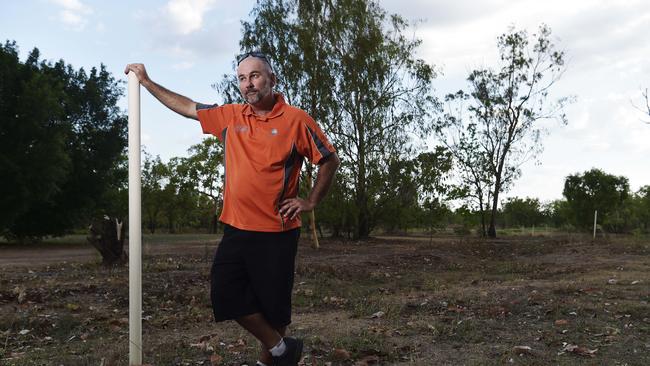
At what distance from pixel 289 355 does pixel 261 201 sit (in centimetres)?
105

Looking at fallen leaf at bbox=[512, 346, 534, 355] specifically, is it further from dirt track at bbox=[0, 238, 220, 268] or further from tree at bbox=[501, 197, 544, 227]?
tree at bbox=[501, 197, 544, 227]

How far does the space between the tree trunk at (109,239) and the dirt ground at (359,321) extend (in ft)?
2.46

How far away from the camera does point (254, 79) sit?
12.1 feet

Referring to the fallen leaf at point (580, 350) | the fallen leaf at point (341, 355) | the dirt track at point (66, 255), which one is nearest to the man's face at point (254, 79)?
the fallen leaf at point (341, 355)

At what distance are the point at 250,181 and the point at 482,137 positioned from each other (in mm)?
35136

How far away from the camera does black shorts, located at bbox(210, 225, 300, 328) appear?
3627 millimetres

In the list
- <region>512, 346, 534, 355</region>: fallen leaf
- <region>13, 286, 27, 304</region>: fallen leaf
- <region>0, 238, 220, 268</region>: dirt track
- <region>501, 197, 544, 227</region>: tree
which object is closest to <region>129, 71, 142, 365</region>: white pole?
<region>512, 346, 534, 355</region>: fallen leaf

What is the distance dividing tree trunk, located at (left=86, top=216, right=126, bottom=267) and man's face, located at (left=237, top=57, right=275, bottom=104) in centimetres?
1021

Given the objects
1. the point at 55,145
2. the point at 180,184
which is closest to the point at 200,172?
the point at 180,184

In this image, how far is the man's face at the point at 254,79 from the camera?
367 cm

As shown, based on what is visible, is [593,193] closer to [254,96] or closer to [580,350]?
[580,350]

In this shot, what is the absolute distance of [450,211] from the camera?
31.1m

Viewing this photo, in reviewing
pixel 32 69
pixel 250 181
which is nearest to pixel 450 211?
pixel 32 69

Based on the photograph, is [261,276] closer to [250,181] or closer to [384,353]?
[250,181]
